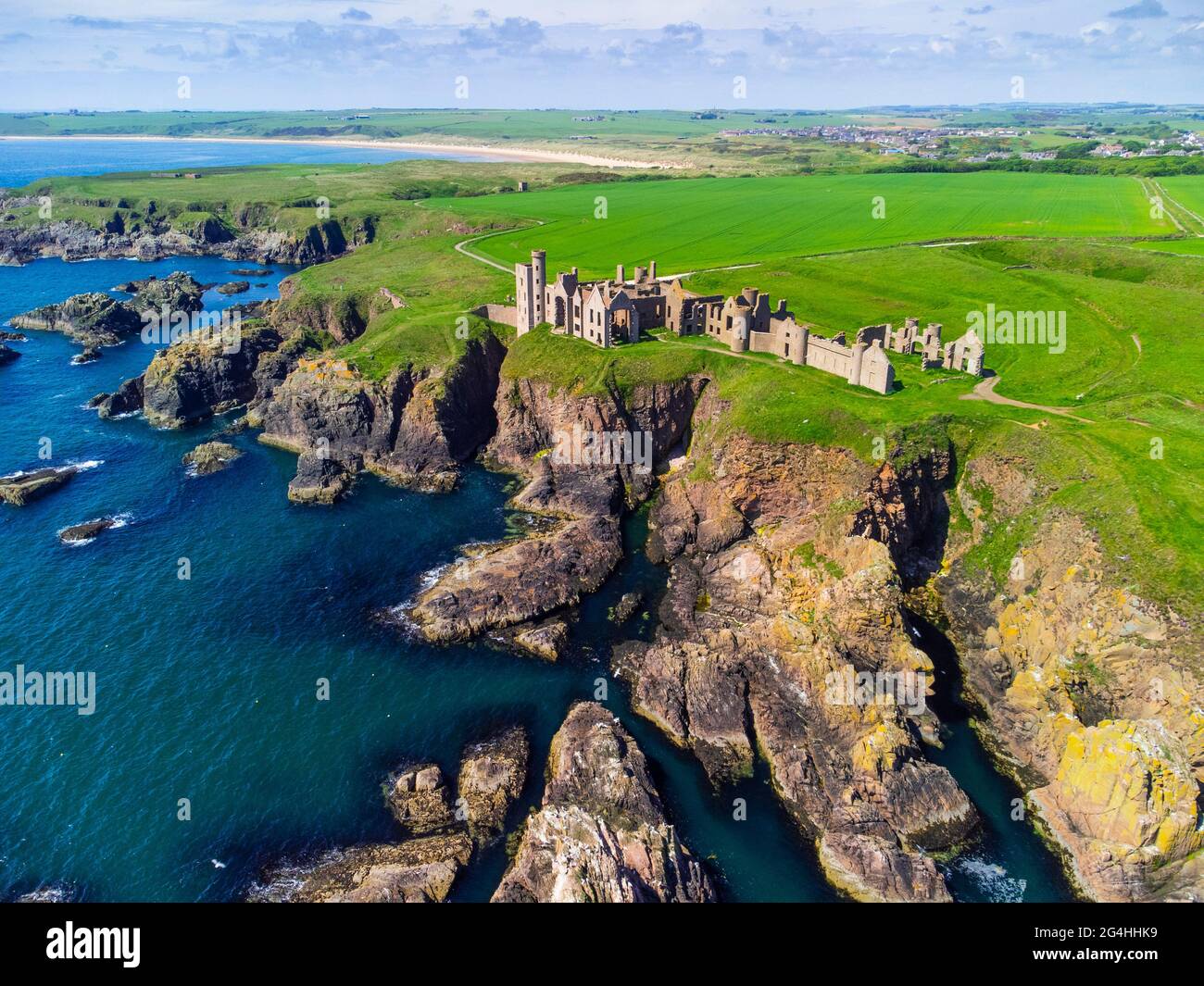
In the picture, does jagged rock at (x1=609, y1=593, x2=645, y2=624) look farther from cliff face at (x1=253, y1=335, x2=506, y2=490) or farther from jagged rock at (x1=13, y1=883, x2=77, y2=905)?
jagged rock at (x1=13, y1=883, x2=77, y2=905)

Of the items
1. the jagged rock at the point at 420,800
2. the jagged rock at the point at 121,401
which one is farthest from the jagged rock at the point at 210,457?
the jagged rock at the point at 420,800

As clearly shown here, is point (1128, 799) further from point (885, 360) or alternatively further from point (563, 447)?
point (563, 447)

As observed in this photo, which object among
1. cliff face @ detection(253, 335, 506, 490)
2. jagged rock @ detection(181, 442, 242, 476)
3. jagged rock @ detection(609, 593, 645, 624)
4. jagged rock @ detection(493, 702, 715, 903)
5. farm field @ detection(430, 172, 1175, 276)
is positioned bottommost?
jagged rock @ detection(493, 702, 715, 903)

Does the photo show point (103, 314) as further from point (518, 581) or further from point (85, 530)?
point (518, 581)

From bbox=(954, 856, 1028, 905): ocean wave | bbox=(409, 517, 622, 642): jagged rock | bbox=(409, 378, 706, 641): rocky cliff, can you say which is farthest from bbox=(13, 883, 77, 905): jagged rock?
bbox=(954, 856, 1028, 905): ocean wave

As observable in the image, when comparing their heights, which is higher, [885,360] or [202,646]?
[885,360]

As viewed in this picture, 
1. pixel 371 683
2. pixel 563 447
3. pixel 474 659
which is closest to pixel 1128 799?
pixel 474 659

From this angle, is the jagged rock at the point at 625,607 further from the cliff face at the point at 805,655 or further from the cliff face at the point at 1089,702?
the cliff face at the point at 1089,702

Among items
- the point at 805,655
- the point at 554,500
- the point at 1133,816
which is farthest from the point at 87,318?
the point at 1133,816
